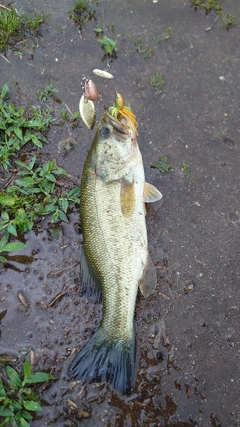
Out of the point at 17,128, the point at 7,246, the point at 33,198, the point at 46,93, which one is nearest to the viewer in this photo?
the point at 7,246

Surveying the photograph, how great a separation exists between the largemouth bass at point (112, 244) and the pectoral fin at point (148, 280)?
0.50 feet

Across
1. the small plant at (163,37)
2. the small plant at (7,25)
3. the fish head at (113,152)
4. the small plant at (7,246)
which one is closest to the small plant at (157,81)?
the small plant at (163,37)

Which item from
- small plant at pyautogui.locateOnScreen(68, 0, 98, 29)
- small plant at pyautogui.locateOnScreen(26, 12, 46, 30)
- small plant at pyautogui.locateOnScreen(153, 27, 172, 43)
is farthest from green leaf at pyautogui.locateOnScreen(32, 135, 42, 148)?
small plant at pyautogui.locateOnScreen(153, 27, 172, 43)

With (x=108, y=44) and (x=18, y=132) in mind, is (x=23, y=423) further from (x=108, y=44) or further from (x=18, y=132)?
(x=108, y=44)

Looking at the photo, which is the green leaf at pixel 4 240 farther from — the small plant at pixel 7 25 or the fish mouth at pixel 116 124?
the small plant at pixel 7 25

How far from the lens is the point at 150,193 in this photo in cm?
388

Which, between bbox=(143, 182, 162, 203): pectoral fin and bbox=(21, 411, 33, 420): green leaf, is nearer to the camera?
bbox=(21, 411, 33, 420): green leaf

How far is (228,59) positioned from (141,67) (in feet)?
3.09

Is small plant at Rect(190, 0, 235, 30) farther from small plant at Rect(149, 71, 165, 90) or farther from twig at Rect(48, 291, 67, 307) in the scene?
twig at Rect(48, 291, 67, 307)

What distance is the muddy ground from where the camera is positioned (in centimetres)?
372

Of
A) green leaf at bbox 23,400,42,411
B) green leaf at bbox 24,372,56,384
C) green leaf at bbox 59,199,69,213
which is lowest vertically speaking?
green leaf at bbox 23,400,42,411

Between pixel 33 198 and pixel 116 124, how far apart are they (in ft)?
3.82

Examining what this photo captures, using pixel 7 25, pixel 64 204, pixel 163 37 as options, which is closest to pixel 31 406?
pixel 64 204

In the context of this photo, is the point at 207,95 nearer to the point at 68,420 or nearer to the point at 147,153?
the point at 147,153
